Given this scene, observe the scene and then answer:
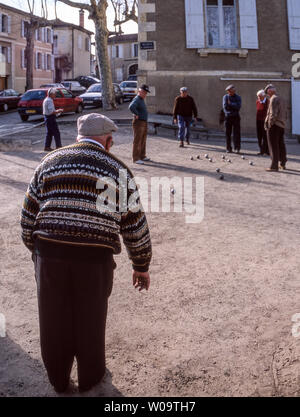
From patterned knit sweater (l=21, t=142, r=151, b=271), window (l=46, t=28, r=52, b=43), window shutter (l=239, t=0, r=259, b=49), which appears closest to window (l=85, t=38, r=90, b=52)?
window (l=46, t=28, r=52, b=43)

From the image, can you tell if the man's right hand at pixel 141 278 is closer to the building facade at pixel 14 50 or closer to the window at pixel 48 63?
the building facade at pixel 14 50

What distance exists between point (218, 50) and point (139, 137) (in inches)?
312

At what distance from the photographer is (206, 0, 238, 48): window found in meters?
18.2

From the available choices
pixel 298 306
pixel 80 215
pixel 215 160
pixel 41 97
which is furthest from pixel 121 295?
A: pixel 41 97

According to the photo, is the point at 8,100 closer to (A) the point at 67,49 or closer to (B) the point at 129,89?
(B) the point at 129,89

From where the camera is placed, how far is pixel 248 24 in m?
18.1

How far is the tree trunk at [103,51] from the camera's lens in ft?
79.0

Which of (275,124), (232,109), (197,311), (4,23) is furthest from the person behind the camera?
(4,23)

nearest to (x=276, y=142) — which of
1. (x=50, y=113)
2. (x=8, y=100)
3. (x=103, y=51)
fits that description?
(x=50, y=113)

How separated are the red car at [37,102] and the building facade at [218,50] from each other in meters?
6.65

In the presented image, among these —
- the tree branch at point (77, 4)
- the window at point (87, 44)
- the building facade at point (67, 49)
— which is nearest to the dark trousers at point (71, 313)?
the tree branch at point (77, 4)

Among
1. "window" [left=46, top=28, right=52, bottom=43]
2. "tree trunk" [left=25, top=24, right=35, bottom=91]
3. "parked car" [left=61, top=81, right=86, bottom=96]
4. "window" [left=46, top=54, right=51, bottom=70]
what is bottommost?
"parked car" [left=61, top=81, right=86, bottom=96]

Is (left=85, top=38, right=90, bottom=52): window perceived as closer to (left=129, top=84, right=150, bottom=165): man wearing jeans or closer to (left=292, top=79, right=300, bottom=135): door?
(left=292, top=79, right=300, bottom=135): door

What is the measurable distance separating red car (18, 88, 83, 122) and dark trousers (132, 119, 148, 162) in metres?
12.0
